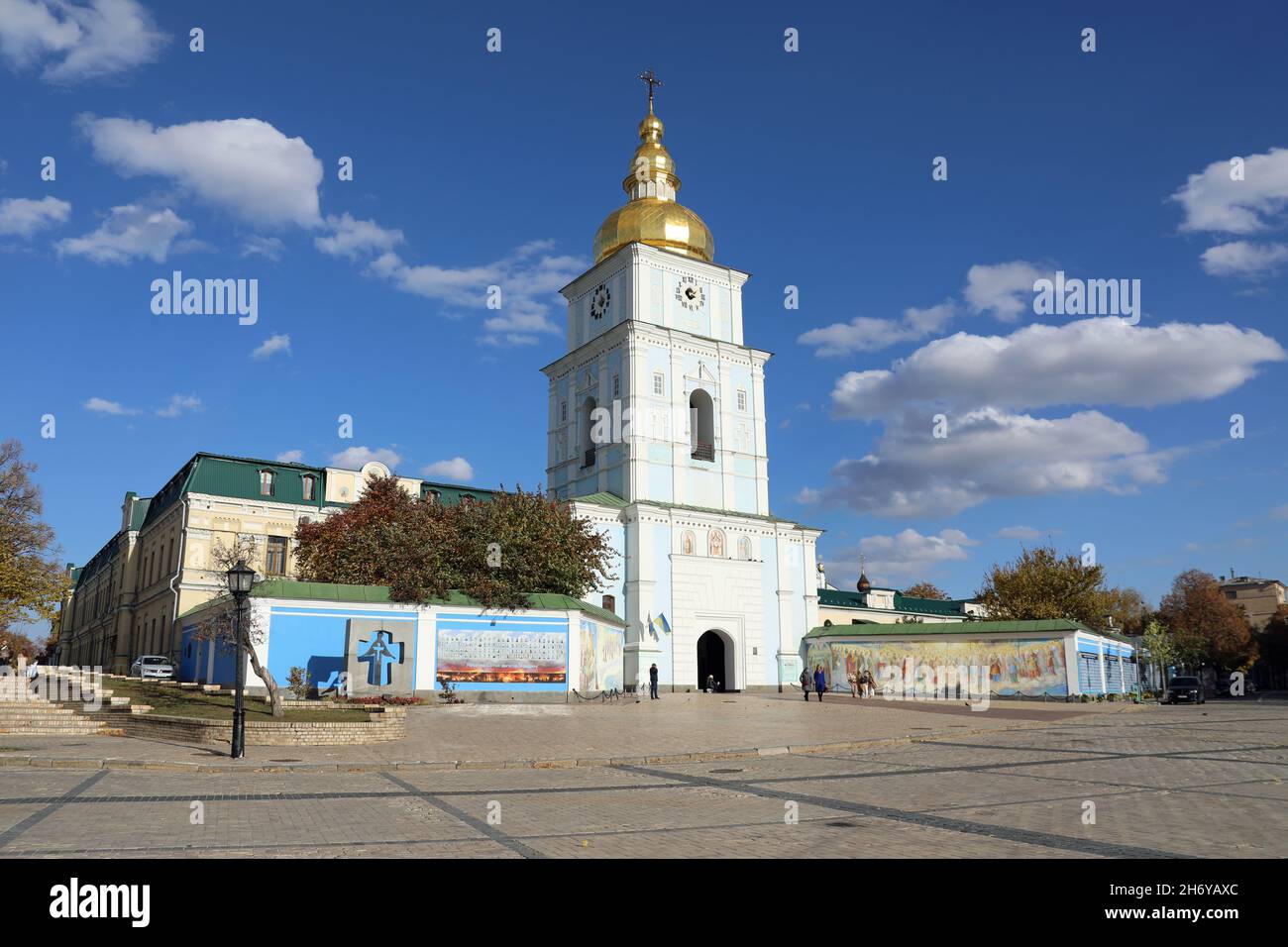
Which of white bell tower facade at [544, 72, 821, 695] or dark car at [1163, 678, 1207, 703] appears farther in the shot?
white bell tower facade at [544, 72, 821, 695]

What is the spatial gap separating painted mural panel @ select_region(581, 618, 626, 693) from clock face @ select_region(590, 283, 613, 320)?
20.3 m

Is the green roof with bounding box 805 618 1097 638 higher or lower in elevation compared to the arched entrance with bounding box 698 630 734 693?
higher

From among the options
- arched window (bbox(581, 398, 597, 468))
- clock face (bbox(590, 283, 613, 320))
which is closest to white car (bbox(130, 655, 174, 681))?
arched window (bbox(581, 398, 597, 468))

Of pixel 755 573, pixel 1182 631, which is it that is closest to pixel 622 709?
pixel 755 573

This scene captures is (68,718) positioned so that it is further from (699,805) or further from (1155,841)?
(1155,841)

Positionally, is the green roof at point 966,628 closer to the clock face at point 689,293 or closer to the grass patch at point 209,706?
the clock face at point 689,293

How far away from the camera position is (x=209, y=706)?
71.4ft

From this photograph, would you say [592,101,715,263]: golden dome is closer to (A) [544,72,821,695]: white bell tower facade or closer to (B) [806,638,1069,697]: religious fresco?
(A) [544,72,821,695]: white bell tower facade

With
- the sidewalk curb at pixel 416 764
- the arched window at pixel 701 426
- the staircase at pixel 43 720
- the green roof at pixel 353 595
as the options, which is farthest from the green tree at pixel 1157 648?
the staircase at pixel 43 720

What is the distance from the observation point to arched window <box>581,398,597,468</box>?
165 feet

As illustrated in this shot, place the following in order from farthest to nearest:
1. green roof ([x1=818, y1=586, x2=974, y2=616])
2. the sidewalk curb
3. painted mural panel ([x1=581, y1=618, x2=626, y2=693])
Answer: green roof ([x1=818, y1=586, x2=974, y2=616])
painted mural panel ([x1=581, y1=618, x2=626, y2=693])
the sidewalk curb

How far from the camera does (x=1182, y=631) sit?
257ft

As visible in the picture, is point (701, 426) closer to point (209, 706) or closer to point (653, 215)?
point (653, 215)

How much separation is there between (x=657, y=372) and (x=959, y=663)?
20049 millimetres
